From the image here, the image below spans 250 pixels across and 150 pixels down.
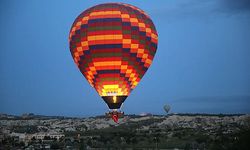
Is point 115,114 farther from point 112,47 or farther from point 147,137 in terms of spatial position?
point 147,137

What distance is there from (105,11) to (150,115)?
141 metres

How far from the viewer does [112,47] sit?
45406mm

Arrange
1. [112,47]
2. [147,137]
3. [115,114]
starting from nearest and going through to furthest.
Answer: [115,114] < [112,47] < [147,137]

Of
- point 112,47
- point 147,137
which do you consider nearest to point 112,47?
point 112,47

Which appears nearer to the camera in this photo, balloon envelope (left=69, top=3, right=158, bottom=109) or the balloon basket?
the balloon basket

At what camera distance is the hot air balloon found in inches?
1789

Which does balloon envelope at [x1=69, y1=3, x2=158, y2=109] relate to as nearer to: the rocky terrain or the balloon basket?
the balloon basket

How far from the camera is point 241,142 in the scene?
144 feet

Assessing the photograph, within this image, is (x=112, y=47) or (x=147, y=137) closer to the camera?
(x=112, y=47)

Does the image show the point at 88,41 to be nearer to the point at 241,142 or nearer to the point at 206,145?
the point at 241,142

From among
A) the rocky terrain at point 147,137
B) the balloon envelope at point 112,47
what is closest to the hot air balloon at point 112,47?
the balloon envelope at point 112,47

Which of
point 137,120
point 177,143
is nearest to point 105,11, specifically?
point 177,143

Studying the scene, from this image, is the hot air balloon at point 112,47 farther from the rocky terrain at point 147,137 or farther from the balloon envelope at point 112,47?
the rocky terrain at point 147,137

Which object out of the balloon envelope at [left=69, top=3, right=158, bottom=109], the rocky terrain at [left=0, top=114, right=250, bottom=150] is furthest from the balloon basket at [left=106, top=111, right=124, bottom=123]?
the rocky terrain at [left=0, top=114, right=250, bottom=150]
